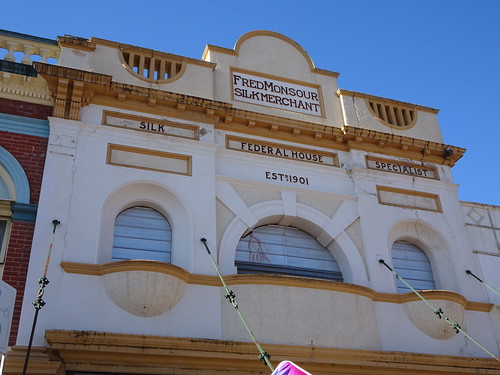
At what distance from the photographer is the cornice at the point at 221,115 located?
1331 cm

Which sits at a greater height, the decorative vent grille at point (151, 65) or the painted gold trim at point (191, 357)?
the decorative vent grille at point (151, 65)

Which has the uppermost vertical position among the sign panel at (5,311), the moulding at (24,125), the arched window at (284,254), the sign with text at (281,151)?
the sign with text at (281,151)

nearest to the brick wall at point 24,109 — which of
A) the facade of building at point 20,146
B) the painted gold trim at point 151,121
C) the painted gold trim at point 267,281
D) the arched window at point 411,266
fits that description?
the facade of building at point 20,146

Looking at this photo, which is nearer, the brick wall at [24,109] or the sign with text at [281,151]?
the brick wall at [24,109]

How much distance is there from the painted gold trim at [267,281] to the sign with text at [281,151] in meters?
3.50

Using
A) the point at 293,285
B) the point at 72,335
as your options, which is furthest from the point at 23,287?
the point at 293,285

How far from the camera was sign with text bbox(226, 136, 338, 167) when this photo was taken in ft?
48.1

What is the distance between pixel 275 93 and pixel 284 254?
4.34 meters

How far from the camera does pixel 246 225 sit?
1345 cm

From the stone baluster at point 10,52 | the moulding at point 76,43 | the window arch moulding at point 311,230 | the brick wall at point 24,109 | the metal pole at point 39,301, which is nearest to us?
the metal pole at point 39,301

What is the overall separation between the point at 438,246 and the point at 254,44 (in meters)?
6.98

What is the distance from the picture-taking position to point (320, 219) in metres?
14.2

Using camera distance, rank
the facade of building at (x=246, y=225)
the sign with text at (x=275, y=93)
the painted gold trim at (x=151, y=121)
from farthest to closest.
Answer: the sign with text at (x=275, y=93) < the painted gold trim at (x=151, y=121) < the facade of building at (x=246, y=225)

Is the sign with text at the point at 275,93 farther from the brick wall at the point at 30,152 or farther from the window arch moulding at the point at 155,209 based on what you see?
the brick wall at the point at 30,152
